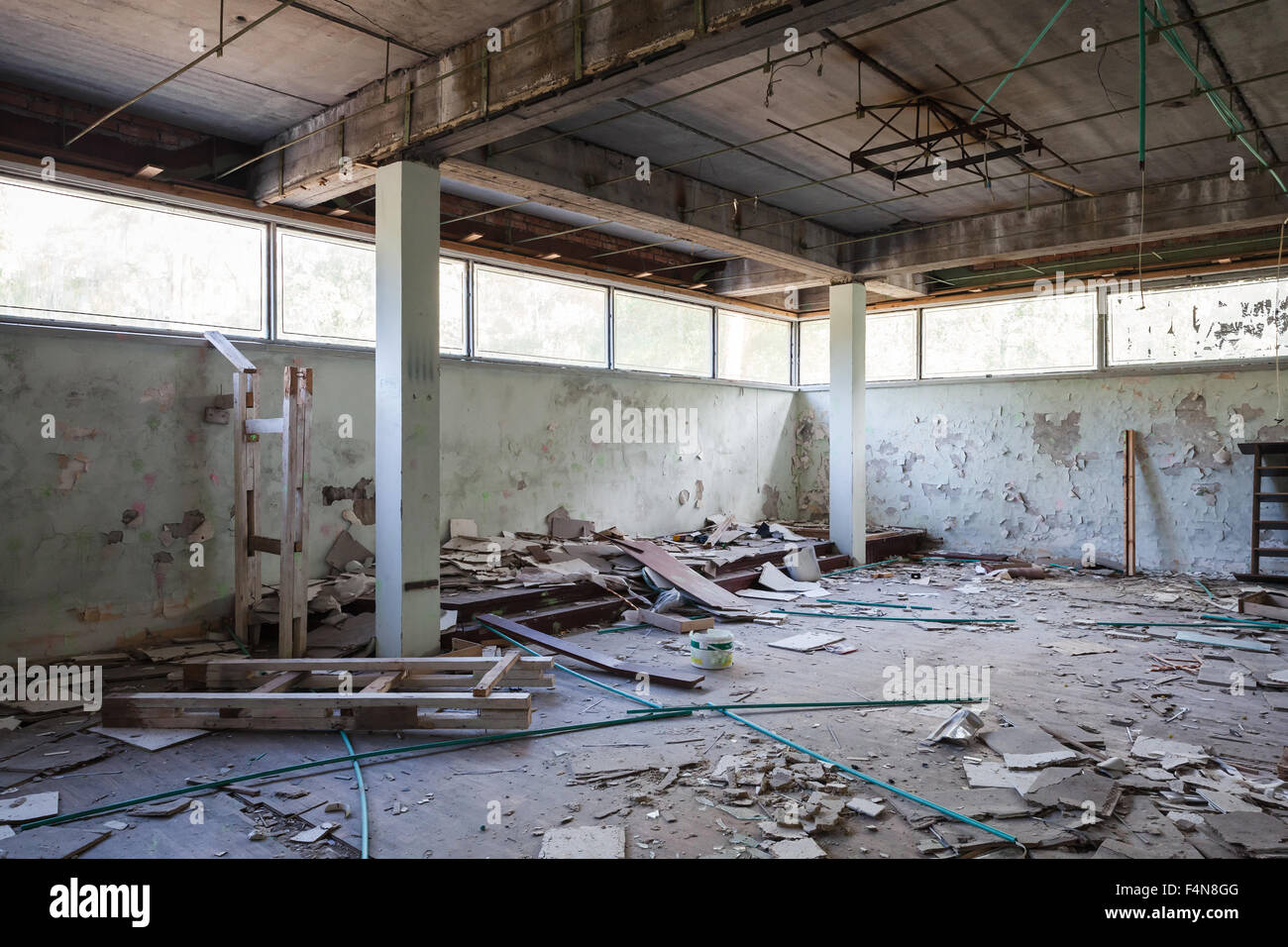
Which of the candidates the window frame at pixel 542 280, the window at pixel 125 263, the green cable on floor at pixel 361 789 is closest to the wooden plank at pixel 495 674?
the green cable on floor at pixel 361 789

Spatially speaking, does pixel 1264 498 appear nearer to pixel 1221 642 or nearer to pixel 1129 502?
pixel 1129 502

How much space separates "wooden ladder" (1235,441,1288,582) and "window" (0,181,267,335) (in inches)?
377

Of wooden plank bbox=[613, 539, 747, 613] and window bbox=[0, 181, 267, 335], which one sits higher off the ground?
window bbox=[0, 181, 267, 335]

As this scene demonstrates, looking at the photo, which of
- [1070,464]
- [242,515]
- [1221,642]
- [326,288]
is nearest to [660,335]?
[326,288]

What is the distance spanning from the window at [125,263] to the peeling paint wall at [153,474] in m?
0.25

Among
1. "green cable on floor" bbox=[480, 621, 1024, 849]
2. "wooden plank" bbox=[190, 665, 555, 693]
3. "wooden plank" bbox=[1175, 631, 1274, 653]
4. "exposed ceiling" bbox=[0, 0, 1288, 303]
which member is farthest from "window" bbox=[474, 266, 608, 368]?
"wooden plank" bbox=[1175, 631, 1274, 653]

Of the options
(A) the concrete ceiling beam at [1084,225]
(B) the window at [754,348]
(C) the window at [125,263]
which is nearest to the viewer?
(C) the window at [125,263]

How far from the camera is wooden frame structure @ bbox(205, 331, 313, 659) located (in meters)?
5.02

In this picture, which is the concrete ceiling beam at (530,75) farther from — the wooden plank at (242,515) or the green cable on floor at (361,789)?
the green cable on floor at (361,789)

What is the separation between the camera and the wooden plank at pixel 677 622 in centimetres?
648

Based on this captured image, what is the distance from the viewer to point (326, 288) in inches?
269

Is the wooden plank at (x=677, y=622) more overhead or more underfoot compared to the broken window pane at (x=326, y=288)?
more underfoot

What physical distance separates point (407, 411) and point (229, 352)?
4.83 feet

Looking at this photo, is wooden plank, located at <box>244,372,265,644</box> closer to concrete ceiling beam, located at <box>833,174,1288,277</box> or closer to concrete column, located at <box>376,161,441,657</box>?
concrete column, located at <box>376,161,441,657</box>
